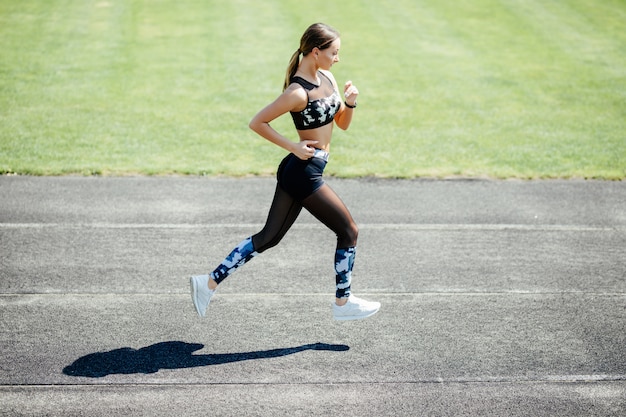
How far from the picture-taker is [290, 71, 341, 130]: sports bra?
5.21 m

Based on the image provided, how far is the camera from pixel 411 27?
17.7 meters

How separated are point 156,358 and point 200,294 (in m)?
0.64

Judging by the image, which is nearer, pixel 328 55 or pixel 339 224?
pixel 328 55

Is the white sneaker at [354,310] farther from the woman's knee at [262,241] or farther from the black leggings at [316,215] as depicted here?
the woman's knee at [262,241]

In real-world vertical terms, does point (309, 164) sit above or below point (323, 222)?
above

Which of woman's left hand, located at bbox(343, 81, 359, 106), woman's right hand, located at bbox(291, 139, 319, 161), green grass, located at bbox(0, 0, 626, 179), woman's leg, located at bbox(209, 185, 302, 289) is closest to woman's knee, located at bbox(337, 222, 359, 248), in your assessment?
woman's leg, located at bbox(209, 185, 302, 289)

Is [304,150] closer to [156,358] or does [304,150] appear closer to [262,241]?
[262,241]

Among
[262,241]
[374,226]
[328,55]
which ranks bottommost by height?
[374,226]

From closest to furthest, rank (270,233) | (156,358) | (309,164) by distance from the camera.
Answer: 1. (156,358)
2. (309,164)
3. (270,233)

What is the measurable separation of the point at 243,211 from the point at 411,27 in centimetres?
1109

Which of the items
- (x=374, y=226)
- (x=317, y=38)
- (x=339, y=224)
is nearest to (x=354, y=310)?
Result: (x=339, y=224)

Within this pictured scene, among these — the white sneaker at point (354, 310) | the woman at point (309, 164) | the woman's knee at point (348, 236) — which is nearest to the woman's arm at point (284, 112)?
the woman at point (309, 164)

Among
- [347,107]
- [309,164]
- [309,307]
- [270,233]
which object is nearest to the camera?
[309,164]

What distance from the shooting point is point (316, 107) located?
5.22 meters
